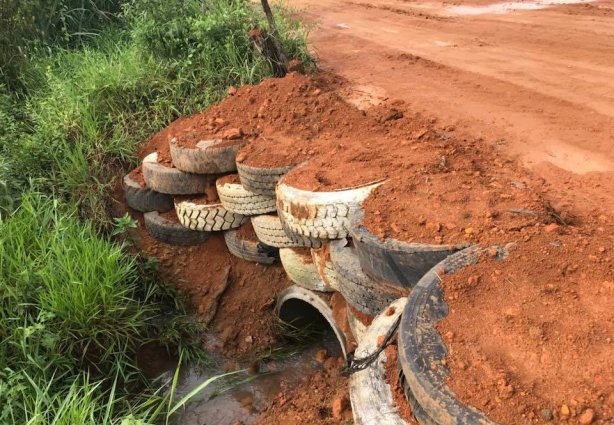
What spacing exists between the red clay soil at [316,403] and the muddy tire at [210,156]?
5.94ft

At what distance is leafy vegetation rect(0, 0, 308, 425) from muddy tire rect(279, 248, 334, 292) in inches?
43.1

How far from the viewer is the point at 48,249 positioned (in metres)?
4.51

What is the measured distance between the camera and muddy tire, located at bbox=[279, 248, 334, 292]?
4.38 meters

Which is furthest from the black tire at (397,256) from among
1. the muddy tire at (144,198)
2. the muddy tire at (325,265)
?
the muddy tire at (144,198)

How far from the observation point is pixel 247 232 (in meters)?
5.06

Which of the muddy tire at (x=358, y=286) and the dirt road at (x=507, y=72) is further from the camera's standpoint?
the dirt road at (x=507, y=72)

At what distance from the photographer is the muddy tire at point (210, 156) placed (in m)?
4.77

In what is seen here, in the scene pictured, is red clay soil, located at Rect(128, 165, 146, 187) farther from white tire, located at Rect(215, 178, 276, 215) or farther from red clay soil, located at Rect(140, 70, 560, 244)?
white tire, located at Rect(215, 178, 276, 215)

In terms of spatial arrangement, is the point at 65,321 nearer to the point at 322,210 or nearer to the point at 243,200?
the point at 243,200

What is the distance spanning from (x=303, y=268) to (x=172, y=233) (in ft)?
5.10

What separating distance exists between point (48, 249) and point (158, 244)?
111 centimetres

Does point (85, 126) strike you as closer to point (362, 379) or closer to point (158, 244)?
point (158, 244)

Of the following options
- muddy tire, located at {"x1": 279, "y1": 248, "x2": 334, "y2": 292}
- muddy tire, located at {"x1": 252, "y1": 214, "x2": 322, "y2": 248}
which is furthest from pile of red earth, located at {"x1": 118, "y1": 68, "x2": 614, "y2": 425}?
muddy tire, located at {"x1": 279, "y1": 248, "x2": 334, "y2": 292}

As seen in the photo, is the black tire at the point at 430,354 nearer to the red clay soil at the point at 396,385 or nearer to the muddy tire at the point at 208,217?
the red clay soil at the point at 396,385
